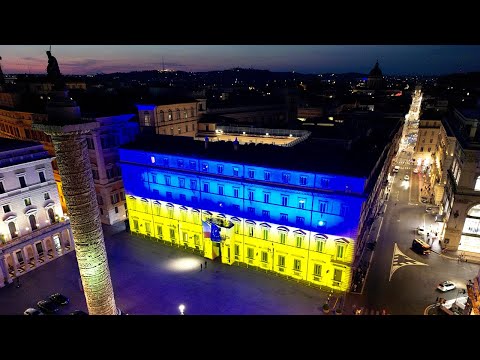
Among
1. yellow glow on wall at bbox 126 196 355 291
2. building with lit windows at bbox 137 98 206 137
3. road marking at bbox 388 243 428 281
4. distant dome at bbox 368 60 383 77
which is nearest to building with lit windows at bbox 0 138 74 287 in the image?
yellow glow on wall at bbox 126 196 355 291

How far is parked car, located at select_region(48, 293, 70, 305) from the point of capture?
3419 cm

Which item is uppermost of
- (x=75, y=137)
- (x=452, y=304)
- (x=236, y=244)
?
(x=75, y=137)

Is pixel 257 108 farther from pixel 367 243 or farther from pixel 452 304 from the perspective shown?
pixel 452 304

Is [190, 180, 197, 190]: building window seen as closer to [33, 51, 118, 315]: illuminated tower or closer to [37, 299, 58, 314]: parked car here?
[33, 51, 118, 315]: illuminated tower

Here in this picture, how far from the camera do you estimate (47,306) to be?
33594 millimetres

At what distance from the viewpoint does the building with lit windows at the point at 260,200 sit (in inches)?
1346

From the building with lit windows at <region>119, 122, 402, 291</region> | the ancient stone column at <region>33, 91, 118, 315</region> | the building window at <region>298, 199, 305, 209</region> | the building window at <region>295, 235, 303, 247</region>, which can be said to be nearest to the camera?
the ancient stone column at <region>33, 91, 118, 315</region>

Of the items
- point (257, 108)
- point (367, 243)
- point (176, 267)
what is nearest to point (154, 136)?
point (176, 267)

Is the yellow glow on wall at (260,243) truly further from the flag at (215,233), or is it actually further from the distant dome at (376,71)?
the distant dome at (376,71)

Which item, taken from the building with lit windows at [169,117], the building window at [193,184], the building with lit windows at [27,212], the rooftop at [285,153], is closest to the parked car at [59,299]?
the building with lit windows at [27,212]

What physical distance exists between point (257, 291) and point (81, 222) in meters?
21.0

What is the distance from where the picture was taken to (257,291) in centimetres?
3619

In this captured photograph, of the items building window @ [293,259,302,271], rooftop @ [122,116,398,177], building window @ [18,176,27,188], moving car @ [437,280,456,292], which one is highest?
rooftop @ [122,116,398,177]

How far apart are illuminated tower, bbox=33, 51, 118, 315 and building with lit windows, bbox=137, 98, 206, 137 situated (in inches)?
1359
